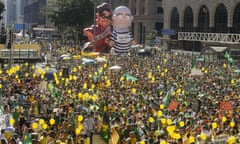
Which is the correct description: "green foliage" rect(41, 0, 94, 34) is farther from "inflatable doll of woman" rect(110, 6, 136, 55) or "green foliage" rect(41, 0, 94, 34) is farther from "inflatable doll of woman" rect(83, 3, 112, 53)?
"inflatable doll of woman" rect(110, 6, 136, 55)

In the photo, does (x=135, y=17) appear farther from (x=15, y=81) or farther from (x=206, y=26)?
(x=15, y=81)

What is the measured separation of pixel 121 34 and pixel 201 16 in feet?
54.5

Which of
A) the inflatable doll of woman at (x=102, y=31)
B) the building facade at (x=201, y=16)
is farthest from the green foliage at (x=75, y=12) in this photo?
the inflatable doll of woman at (x=102, y=31)

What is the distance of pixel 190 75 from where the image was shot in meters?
29.6

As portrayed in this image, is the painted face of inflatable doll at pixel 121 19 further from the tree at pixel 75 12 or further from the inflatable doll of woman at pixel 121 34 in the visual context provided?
the tree at pixel 75 12

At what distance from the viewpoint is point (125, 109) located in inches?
699

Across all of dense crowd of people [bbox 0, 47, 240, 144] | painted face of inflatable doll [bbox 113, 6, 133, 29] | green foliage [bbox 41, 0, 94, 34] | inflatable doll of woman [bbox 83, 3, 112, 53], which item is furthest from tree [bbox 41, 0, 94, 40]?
dense crowd of people [bbox 0, 47, 240, 144]

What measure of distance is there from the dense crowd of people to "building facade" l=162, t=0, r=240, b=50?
28.5 m

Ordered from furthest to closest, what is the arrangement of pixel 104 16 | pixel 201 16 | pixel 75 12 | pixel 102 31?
1. pixel 75 12
2. pixel 201 16
3. pixel 104 16
4. pixel 102 31

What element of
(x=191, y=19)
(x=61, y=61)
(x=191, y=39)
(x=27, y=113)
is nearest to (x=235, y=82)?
(x=27, y=113)

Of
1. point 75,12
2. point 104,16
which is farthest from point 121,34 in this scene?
point 75,12

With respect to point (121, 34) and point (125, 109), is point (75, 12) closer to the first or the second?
point (121, 34)

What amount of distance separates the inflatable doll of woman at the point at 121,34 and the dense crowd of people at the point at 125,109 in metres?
20.5

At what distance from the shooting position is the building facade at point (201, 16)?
57175 mm
